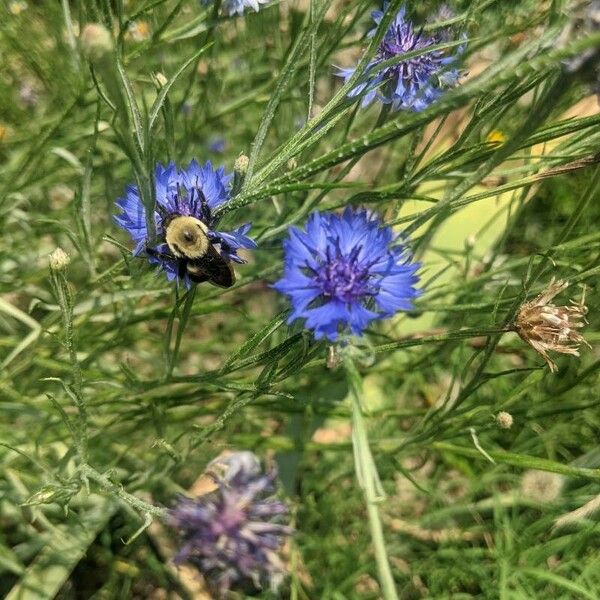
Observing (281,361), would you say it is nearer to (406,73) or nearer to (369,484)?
(406,73)

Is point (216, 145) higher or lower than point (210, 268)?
higher

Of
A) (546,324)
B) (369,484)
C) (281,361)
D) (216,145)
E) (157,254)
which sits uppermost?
(216,145)

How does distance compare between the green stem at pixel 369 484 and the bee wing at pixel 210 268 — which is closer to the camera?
the green stem at pixel 369 484

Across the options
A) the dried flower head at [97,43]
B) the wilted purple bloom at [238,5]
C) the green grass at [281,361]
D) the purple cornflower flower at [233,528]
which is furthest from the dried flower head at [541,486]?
the dried flower head at [97,43]

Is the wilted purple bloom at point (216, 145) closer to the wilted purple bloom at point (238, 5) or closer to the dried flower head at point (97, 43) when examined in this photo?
the wilted purple bloom at point (238, 5)

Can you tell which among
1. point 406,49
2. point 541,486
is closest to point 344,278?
point 406,49

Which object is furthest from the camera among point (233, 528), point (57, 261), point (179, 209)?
point (233, 528)
